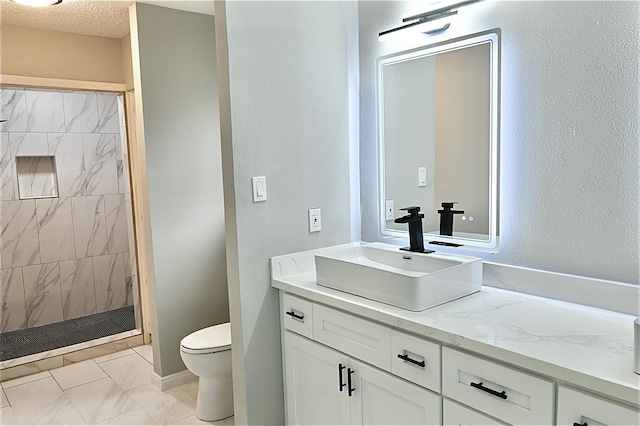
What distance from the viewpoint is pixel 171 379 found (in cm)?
315

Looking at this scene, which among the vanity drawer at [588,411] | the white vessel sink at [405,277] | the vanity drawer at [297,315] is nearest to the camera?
the vanity drawer at [588,411]

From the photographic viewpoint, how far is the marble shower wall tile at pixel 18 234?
14.2ft

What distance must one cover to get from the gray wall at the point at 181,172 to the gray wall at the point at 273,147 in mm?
1077

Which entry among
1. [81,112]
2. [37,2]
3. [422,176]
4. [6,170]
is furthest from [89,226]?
[422,176]

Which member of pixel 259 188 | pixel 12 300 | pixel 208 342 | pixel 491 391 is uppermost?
pixel 259 188

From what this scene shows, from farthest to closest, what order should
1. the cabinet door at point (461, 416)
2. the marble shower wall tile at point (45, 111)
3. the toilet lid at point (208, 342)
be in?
the marble shower wall tile at point (45, 111) < the toilet lid at point (208, 342) < the cabinet door at point (461, 416)

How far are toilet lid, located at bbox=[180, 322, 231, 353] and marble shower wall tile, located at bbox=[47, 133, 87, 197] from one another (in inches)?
102

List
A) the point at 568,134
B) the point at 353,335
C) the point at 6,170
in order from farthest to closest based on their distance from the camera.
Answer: the point at 6,170 < the point at 353,335 < the point at 568,134

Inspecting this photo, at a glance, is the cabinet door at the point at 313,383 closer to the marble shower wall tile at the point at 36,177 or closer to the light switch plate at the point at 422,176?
the light switch plate at the point at 422,176

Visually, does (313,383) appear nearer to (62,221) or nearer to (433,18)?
(433,18)

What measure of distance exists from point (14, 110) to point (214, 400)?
329cm

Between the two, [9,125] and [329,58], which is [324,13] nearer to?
[329,58]

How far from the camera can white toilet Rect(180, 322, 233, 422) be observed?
2.62m

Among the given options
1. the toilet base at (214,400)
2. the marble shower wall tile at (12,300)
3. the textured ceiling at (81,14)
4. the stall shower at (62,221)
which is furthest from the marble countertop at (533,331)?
the marble shower wall tile at (12,300)
